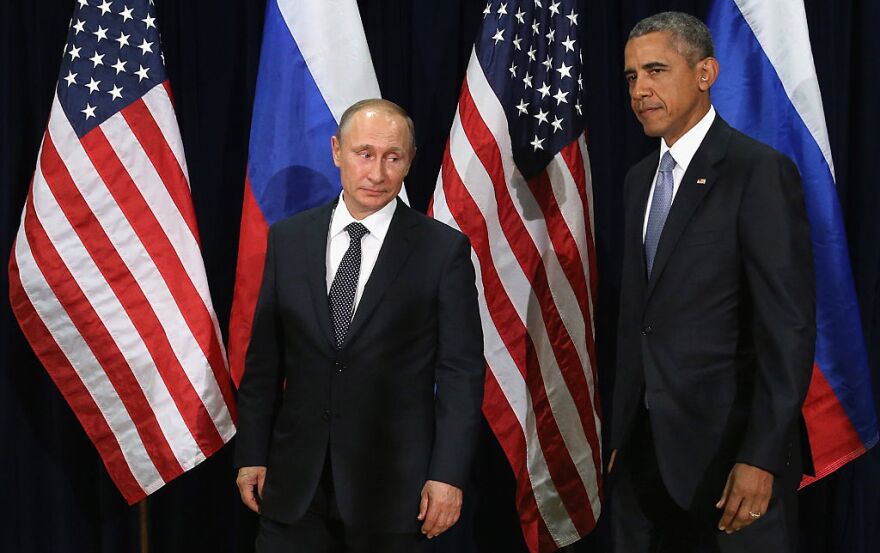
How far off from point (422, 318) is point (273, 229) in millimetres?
435

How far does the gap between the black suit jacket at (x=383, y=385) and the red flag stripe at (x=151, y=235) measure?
682 mm

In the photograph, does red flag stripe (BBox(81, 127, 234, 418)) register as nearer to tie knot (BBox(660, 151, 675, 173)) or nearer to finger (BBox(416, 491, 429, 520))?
finger (BBox(416, 491, 429, 520))

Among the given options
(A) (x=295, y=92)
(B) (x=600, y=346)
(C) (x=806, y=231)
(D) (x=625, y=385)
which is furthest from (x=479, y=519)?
(C) (x=806, y=231)

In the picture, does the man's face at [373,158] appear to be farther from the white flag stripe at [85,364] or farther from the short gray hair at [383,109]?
the white flag stripe at [85,364]

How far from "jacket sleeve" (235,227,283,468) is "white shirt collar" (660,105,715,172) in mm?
964

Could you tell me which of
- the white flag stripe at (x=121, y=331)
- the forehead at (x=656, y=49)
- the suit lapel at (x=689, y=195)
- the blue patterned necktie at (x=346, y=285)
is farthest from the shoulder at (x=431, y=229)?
the white flag stripe at (x=121, y=331)

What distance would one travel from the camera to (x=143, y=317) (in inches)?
111

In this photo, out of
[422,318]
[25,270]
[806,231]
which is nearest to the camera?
[806,231]

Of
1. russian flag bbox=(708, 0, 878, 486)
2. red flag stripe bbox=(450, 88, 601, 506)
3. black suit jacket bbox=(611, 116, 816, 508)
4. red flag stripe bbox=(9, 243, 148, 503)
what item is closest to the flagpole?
red flag stripe bbox=(9, 243, 148, 503)

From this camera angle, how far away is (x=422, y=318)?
7.13ft

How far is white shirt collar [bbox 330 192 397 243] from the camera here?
223cm

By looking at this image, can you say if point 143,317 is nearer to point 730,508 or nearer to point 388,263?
point 388,263

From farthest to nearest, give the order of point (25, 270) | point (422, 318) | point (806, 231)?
point (25, 270)
point (422, 318)
point (806, 231)

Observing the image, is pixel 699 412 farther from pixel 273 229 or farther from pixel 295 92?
pixel 295 92
